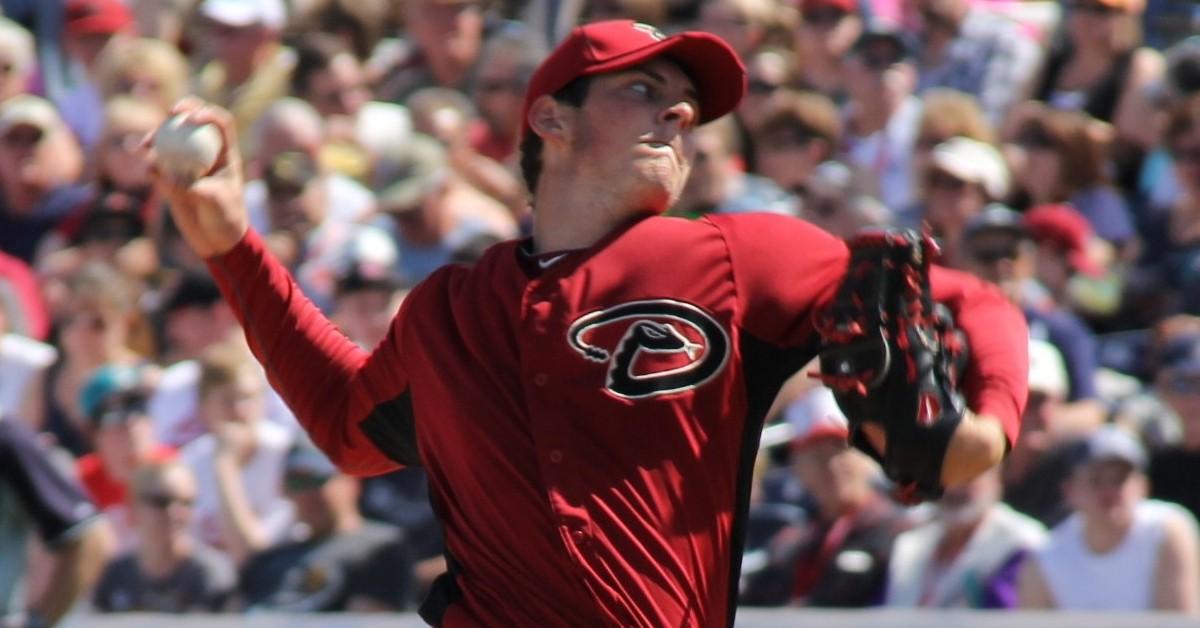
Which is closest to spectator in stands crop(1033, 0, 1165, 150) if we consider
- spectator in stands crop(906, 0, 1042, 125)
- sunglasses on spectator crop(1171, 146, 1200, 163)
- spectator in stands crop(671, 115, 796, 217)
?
spectator in stands crop(906, 0, 1042, 125)

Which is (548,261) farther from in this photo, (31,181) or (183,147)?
(31,181)

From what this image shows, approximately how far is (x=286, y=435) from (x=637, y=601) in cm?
408

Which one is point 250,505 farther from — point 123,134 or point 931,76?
point 931,76

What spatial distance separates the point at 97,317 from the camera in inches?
312

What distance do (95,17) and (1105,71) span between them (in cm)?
445

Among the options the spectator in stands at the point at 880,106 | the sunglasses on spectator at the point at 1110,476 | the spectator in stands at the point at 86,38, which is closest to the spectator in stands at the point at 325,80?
the spectator in stands at the point at 86,38

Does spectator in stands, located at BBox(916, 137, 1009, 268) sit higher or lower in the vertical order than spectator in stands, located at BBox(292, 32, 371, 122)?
higher

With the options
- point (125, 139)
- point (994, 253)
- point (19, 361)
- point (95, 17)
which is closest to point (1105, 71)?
point (994, 253)

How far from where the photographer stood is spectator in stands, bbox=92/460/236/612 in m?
7.00

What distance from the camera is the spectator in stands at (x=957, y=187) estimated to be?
24.3 feet

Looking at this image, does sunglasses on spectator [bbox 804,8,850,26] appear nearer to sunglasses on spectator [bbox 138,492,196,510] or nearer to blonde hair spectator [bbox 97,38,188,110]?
blonde hair spectator [bbox 97,38,188,110]

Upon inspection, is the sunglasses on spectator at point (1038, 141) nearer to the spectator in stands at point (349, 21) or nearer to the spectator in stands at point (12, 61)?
the spectator in stands at point (349, 21)

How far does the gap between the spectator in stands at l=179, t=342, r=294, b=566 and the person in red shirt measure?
3577mm

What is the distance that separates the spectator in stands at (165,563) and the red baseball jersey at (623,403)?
354cm
